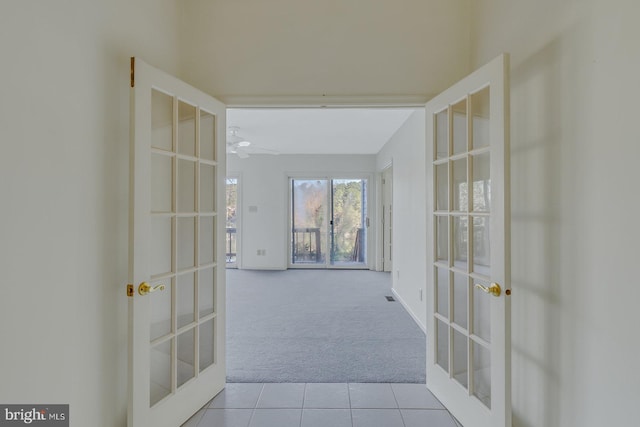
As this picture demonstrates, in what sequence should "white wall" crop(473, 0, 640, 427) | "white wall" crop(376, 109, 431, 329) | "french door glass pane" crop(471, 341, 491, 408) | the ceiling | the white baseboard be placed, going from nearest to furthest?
1. "white wall" crop(473, 0, 640, 427)
2. "french door glass pane" crop(471, 341, 491, 408)
3. the white baseboard
4. "white wall" crop(376, 109, 431, 329)
5. the ceiling

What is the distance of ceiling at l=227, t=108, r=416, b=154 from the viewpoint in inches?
147

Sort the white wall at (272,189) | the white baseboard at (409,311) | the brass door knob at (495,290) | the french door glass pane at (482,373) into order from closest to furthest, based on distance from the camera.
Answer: the brass door knob at (495,290) < the french door glass pane at (482,373) < the white baseboard at (409,311) < the white wall at (272,189)

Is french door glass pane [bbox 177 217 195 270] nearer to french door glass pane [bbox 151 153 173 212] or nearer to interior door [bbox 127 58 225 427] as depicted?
interior door [bbox 127 58 225 427]

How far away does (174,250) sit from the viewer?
1.71 m

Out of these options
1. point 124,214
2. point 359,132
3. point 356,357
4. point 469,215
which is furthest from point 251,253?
point 469,215

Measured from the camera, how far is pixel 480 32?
77.1 inches

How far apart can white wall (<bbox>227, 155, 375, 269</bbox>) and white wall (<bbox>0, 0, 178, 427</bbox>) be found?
4.82 m

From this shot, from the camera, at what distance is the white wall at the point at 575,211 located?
1.03 metres

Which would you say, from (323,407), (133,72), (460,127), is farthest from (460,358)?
(133,72)

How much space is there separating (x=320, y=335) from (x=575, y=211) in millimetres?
2458

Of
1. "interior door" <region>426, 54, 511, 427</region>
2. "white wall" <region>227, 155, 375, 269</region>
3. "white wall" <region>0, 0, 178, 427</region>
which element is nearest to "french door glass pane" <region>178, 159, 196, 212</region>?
"white wall" <region>0, 0, 178, 427</region>

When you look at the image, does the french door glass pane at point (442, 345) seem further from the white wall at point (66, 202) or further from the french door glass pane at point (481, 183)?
the white wall at point (66, 202)

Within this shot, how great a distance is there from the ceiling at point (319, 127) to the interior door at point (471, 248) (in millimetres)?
1266

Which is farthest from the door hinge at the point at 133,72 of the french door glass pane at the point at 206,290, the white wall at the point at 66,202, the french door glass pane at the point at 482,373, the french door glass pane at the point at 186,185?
the french door glass pane at the point at 482,373
